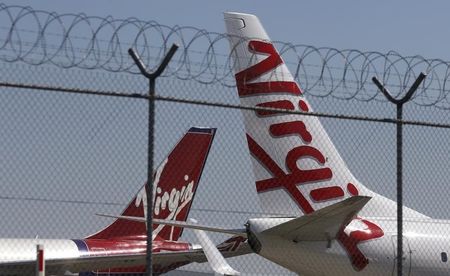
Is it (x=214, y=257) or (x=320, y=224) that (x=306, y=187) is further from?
(x=214, y=257)

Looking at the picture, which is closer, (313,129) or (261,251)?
(261,251)

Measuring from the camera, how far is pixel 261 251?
15.2 m

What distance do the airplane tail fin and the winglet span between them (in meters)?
4.24

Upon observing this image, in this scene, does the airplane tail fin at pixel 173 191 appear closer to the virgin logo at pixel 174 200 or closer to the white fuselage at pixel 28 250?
the virgin logo at pixel 174 200

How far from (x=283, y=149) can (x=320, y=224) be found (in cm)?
236

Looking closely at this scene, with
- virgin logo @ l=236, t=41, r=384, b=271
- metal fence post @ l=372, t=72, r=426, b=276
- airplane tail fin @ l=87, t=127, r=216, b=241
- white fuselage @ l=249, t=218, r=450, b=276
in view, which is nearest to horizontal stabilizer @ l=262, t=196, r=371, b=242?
white fuselage @ l=249, t=218, r=450, b=276

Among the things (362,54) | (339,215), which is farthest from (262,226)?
(362,54)

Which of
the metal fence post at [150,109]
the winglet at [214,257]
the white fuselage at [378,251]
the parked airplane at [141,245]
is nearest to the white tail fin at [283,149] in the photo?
the white fuselage at [378,251]

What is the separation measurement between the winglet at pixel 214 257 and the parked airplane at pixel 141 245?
2 cm

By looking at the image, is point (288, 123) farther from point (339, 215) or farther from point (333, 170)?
point (339, 215)

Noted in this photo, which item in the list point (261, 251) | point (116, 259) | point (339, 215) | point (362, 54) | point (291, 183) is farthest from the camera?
point (116, 259)

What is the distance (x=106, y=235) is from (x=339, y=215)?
12771 mm

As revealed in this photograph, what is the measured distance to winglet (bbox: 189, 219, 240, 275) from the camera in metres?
19.8

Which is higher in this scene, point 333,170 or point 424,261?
point 333,170
